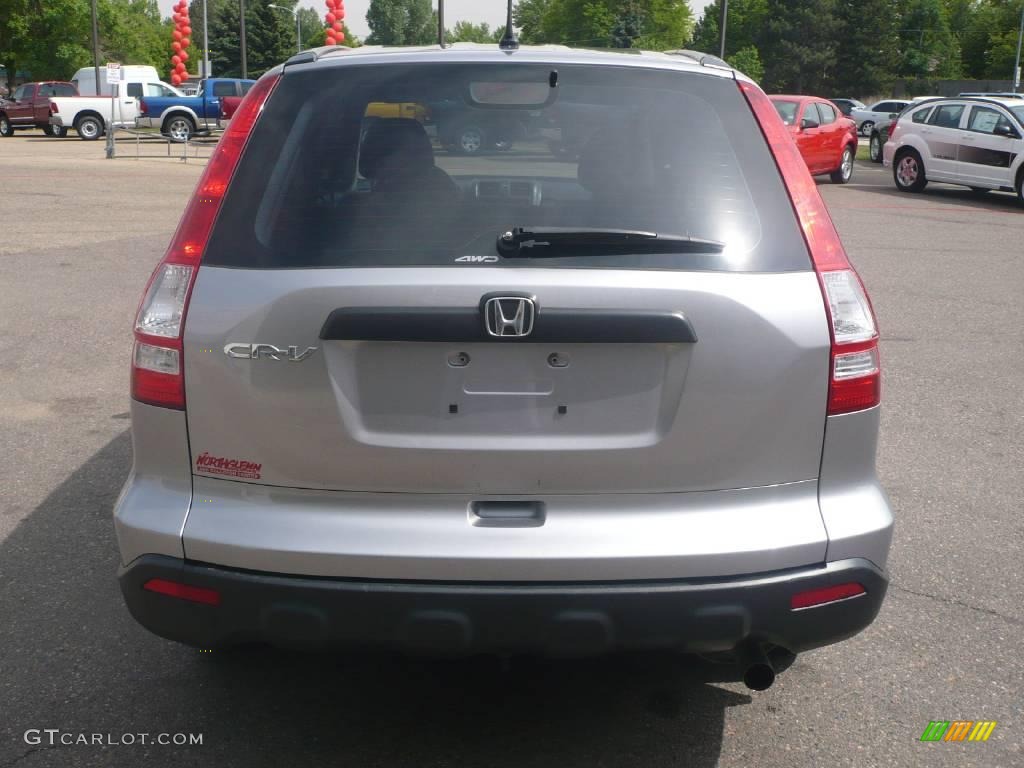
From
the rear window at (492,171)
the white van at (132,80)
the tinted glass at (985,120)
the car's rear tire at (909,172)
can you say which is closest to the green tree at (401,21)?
the white van at (132,80)

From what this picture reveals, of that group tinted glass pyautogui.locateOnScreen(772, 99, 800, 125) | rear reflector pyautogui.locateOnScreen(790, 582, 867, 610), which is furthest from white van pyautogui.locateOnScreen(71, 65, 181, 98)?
rear reflector pyautogui.locateOnScreen(790, 582, 867, 610)

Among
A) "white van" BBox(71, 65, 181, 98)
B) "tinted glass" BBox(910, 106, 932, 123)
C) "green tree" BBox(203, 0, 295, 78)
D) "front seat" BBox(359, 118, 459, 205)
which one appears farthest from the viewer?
"green tree" BBox(203, 0, 295, 78)

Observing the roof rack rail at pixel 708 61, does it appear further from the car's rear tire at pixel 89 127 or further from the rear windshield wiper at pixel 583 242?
the car's rear tire at pixel 89 127

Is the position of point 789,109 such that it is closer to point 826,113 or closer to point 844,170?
A: point 826,113

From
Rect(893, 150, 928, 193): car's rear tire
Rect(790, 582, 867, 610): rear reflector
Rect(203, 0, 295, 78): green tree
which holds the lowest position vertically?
Rect(893, 150, 928, 193): car's rear tire

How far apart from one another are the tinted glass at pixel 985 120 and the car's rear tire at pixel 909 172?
1.61m

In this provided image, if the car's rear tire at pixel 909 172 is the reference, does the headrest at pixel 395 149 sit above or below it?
above

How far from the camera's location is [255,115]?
2.95 m

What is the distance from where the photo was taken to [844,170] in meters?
24.8

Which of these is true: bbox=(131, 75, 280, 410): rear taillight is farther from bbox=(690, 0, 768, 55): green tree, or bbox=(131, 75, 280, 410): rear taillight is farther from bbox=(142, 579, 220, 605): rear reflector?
bbox=(690, 0, 768, 55): green tree

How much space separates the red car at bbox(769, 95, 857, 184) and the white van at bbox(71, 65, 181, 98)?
22.2 meters

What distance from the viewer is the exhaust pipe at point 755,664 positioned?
274 cm

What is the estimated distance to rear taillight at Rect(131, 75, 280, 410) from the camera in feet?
9.02

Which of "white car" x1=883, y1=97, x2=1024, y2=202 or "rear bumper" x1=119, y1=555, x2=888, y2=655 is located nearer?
"rear bumper" x1=119, y1=555, x2=888, y2=655
